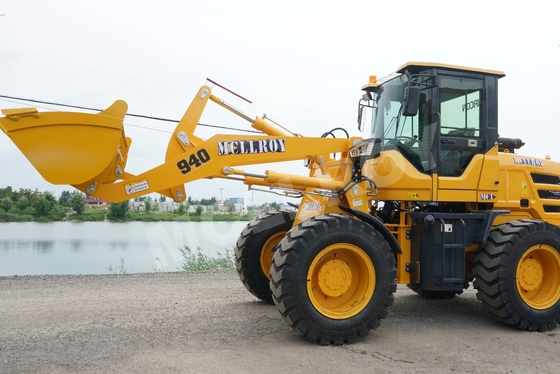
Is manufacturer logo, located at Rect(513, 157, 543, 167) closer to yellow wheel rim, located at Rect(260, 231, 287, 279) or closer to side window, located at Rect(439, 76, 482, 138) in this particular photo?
side window, located at Rect(439, 76, 482, 138)

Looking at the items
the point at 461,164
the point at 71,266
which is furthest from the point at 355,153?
the point at 71,266

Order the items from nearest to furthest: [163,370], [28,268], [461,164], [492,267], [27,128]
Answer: [163,370], [27,128], [492,267], [461,164], [28,268]

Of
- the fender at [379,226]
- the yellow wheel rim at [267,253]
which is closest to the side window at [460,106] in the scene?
the fender at [379,226]

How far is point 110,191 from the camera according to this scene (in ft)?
18.1

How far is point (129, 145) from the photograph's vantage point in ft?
19.3

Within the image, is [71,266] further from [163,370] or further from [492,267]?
[492,267]

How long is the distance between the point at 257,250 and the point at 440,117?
3081 mm

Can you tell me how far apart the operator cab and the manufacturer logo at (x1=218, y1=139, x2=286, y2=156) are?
1308 millimetres

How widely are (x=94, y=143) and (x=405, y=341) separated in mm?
4051

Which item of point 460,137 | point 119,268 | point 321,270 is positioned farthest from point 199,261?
point 460,137

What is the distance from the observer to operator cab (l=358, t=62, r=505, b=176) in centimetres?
629

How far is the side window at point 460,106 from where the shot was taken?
641 centimetres

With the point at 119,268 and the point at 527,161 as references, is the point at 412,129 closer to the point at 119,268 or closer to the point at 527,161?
the point at 527,161

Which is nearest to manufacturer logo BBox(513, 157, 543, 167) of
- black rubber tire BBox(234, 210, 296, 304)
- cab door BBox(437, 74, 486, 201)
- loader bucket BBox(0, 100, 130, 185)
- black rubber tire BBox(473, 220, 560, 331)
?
cab door BBox(437, 74, 486, 201)
